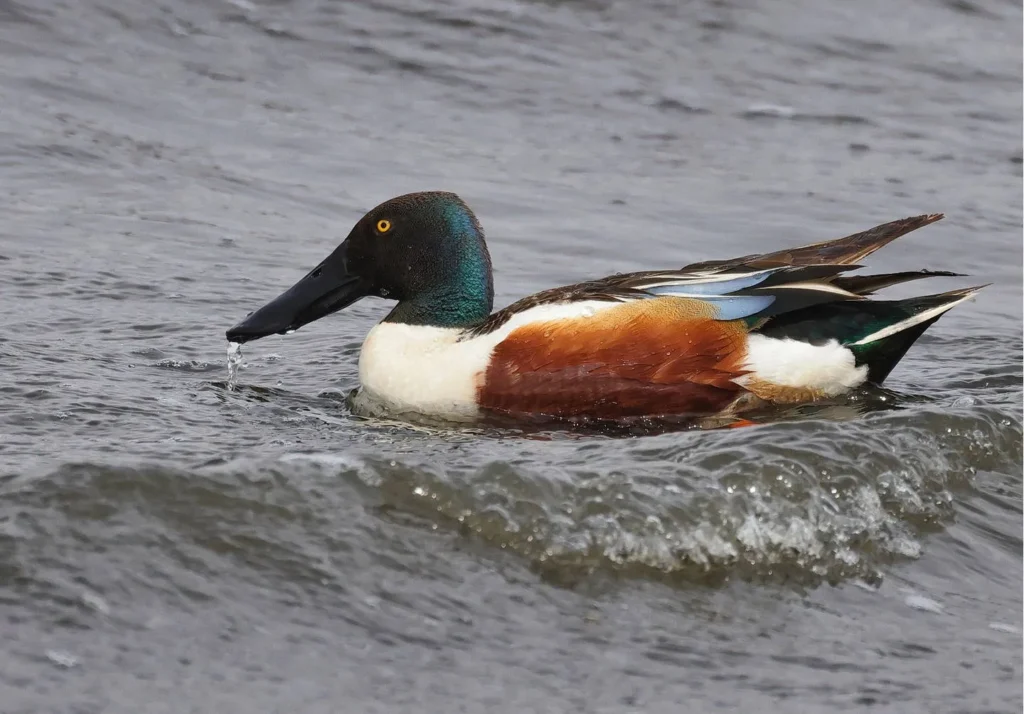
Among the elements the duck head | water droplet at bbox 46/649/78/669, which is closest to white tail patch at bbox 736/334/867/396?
the duck head

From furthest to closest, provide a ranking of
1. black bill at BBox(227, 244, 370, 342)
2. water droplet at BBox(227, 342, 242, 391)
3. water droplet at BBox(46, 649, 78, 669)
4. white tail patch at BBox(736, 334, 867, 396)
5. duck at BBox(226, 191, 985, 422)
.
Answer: black bill at BBox(227, 244, 370, 342), water droplet at BBox(227, 342, 242, 391), white tail patch at BBox(736, 334, 867, 396), duck at BBox(226, 191, 985, 422), water droplet at BBox(46, 649, 78, 669)

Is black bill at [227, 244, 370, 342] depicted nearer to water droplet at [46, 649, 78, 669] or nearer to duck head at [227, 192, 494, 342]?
duck head at [227, 192, 494, 342]

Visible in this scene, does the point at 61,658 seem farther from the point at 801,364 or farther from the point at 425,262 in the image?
the point at 801,364

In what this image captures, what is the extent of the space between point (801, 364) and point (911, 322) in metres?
0.44

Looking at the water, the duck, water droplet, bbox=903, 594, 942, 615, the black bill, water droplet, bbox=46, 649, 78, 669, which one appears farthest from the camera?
the black bill

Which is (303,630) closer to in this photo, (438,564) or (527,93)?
(438,564)

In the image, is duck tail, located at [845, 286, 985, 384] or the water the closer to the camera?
the water

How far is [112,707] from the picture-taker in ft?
11.1

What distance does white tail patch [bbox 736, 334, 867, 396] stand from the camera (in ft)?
18.5

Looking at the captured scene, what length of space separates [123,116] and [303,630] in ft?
20.0

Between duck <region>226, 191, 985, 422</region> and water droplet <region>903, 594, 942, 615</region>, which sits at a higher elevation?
duck <region>226, 191, 985, 422</region>

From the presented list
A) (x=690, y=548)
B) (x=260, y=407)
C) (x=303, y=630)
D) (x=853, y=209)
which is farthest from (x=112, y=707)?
(x=853, y=209)

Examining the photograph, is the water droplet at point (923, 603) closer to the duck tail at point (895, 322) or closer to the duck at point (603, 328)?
the duck at point (603, 328)

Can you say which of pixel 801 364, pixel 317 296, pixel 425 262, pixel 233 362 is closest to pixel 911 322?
pixel 801 364
